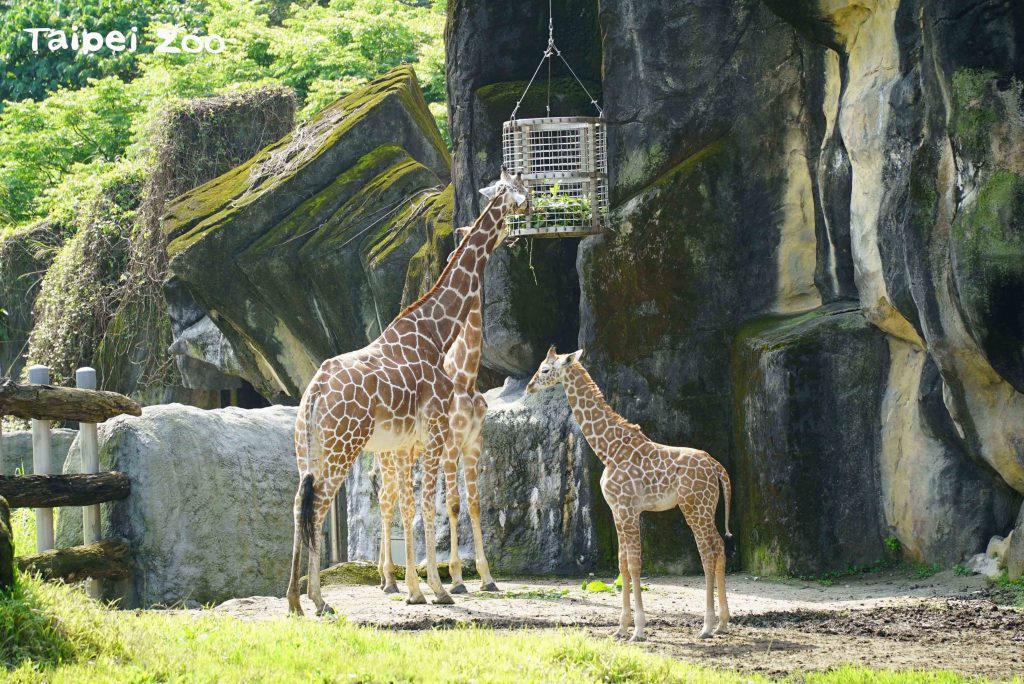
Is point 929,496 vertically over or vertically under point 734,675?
over

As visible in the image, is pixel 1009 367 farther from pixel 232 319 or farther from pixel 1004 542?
pixel 232 319

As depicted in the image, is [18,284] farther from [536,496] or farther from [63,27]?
[536,496]

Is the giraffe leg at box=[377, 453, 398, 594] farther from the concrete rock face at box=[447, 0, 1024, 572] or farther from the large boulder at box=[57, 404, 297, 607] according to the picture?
the concrete rock face at box=[447, 0, 1024, 572]

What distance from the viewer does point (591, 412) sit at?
35.4 ft

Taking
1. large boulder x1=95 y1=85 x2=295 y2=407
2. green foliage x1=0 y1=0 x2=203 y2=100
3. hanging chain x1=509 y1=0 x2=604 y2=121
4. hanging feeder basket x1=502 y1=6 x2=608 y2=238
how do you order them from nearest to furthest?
hanging feeder basket x1=502 y1=6 x2=608 y2=238 → hanging chain x1=509 y1=0 x2=604 y2=121 → large boulder x1=95 y1=85 x2=295 y2=407 → green foliage x1=0 y1=0 x2=203 y2=100

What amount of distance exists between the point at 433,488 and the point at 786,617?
11.2ft

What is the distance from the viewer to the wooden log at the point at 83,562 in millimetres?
11086

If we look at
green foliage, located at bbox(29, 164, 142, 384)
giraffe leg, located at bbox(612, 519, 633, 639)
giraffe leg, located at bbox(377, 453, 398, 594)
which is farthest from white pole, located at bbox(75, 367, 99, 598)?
green foliage, located at bbox(29, 164, 142, 384)

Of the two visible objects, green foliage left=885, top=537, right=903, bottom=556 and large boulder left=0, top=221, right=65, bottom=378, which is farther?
large boulder left=0, top=221, right=65, bottom=378

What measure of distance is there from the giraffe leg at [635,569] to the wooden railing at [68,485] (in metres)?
4.47

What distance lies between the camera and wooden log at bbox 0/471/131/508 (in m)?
11.2

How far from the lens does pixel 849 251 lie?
13.8m

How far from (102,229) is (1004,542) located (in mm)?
17535

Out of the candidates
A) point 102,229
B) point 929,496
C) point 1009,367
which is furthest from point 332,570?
point 102,229
